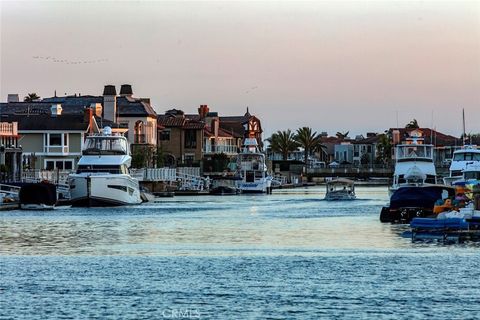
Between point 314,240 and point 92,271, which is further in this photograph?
point 314,240

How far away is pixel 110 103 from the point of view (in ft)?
510

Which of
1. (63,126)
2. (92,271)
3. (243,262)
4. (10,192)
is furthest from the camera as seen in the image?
(63,126)

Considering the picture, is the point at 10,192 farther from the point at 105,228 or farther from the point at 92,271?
the point at 92,271

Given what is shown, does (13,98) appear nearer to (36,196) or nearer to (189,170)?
(189,170)

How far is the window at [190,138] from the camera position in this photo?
182750mm

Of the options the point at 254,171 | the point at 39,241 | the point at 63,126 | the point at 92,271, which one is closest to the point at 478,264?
the point at 92,271

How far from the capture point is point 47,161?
136m

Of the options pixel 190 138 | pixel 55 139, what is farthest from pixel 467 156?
pixel 190 138

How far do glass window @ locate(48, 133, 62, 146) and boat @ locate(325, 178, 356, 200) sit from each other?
30.6m

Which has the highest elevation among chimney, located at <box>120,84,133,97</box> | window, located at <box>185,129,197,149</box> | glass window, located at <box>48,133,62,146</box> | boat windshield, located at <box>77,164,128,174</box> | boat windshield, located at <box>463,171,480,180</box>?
chimney, located at <box>120,84,133,97</box>

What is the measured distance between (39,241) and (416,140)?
47397mm

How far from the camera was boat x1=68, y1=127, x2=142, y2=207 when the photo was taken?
323ft

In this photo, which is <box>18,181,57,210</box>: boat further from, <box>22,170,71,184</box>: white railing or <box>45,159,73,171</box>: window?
<box>45,159,73,171</box>: window

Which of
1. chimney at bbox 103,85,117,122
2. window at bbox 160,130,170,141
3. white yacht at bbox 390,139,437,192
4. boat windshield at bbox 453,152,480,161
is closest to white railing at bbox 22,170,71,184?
white yacht at bbox 390,139,437,192
